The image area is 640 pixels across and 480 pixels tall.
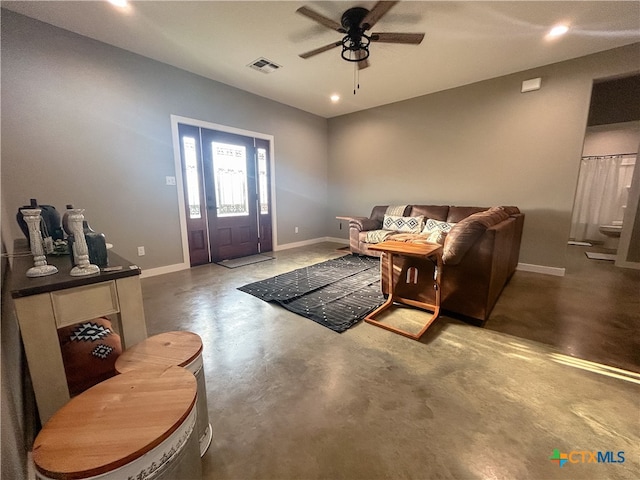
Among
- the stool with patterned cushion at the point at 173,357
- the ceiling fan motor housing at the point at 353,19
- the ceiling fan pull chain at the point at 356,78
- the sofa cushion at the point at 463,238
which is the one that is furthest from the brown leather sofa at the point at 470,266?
the ceiling fan pull chain at the point at 356,78

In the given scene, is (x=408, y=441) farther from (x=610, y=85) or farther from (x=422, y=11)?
(x=610, y=85)

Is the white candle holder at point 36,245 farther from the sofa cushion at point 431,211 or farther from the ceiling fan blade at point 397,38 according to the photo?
the sofa cushion at point 431,211

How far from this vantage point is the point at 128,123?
314 cm

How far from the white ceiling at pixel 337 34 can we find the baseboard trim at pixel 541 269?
2720 millimetres

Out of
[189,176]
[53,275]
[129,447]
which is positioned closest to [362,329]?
[129,447]

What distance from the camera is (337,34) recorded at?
2779 mm

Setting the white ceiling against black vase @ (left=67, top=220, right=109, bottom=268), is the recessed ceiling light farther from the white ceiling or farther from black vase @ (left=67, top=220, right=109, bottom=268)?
black vase @ (left=67, top=220, right=109, bottom=268)

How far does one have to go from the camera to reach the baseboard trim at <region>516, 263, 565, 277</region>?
352 centimetres

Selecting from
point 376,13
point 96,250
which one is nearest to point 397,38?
point 376,13

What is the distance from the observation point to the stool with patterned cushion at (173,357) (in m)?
0.96

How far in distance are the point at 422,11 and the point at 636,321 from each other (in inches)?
133

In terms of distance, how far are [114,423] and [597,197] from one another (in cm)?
843

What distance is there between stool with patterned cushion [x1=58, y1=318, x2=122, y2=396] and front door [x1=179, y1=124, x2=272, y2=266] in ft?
8.54

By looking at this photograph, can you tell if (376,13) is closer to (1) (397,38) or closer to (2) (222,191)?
(1) (397,38)
